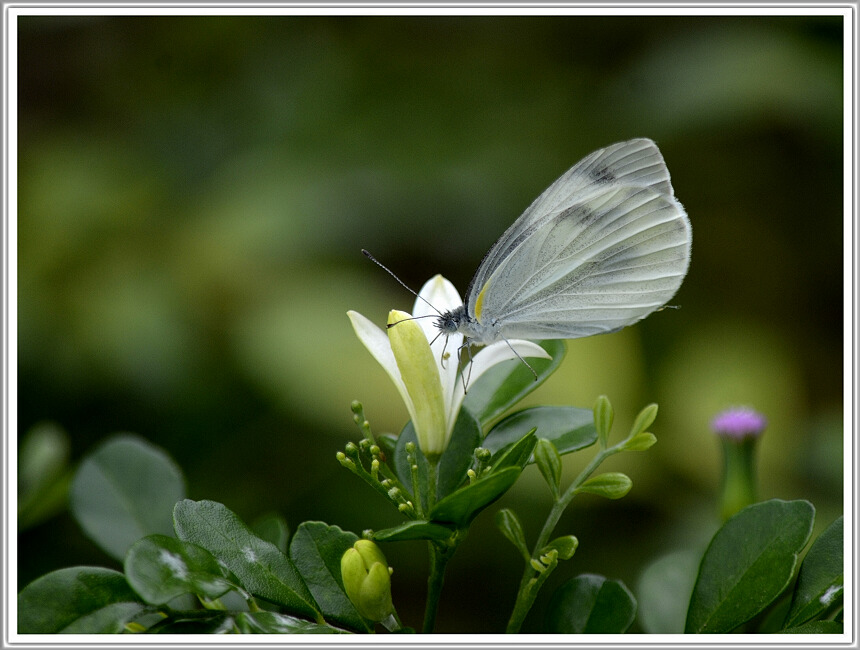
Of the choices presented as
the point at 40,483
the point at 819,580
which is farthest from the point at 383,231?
the point at 819,580

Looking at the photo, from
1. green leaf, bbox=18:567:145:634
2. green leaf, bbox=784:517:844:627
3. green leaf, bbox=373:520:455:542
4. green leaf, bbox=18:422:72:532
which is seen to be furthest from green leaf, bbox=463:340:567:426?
green leaf, bbox=18:422:72:532

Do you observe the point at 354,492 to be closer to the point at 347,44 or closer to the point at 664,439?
the point at 664,439

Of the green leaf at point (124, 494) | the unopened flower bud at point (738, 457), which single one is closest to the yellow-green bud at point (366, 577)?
the green leaf at point (124, 494)

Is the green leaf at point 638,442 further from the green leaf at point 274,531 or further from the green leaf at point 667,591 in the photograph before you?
the green leaf at point 274,531

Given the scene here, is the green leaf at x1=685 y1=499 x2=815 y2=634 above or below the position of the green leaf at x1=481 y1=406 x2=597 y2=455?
below

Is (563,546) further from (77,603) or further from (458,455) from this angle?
(77,603)

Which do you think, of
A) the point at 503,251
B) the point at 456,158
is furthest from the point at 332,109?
the point at 503,251

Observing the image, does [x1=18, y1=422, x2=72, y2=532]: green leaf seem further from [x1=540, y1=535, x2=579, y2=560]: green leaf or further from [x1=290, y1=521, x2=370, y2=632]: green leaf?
[x1=540, y1=535, x2=579, y2=560]: green leaf
